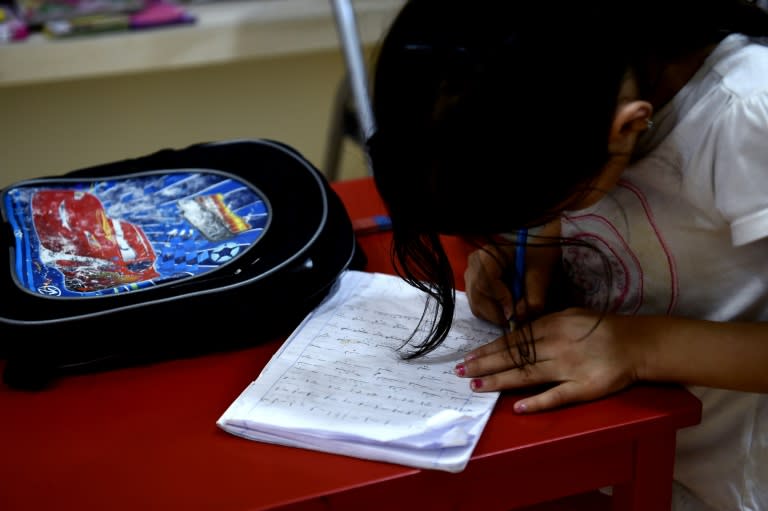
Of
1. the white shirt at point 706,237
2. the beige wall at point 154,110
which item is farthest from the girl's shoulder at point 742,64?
the beige wall at point 154,110

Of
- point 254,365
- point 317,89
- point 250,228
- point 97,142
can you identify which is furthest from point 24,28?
point 254,365

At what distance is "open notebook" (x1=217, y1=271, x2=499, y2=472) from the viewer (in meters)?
0.60

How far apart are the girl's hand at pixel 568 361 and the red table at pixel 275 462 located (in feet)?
0.04

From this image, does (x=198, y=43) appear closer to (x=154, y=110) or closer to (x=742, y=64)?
(x=154, y=110)

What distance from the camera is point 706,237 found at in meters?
0.74

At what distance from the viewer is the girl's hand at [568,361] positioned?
65cm

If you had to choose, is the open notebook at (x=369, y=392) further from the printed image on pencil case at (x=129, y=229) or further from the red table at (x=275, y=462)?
the printed image on pencil case at (x=129, y=229)

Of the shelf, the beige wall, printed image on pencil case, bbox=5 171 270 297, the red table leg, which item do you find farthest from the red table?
the beige wall

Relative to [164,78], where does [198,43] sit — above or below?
above

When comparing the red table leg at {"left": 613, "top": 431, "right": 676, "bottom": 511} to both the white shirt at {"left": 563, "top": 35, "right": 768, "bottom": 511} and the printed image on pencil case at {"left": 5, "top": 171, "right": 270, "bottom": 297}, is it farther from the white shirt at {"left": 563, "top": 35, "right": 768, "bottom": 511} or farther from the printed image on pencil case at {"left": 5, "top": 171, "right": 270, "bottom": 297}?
the printed image on pencil case at {"left": 5, "top": 171, "right": 270, "bottom": 297}

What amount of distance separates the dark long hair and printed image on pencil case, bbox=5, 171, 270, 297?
0.75ft

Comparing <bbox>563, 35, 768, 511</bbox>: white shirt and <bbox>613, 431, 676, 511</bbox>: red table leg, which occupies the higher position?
<bbox>563, 35, 768, 511</bbox>: white shirt

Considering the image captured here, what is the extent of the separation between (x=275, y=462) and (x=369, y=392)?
10cm

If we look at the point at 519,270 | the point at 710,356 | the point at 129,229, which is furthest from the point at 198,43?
the point at 710,356
